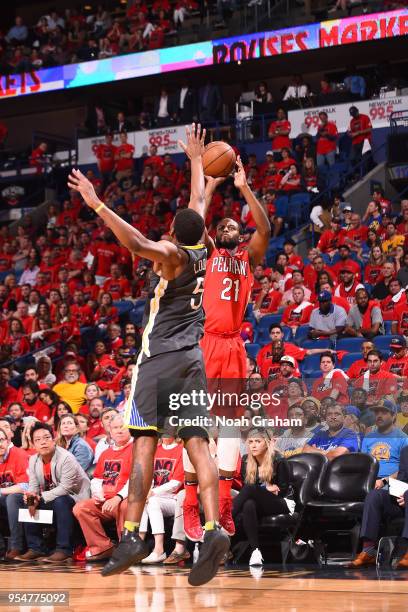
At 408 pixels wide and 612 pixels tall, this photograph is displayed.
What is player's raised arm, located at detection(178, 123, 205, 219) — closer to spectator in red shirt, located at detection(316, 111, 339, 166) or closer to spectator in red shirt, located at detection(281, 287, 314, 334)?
spectator in red shirt, located at detection(281, 287, 314, 334)

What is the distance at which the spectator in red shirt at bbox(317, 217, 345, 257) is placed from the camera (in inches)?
559

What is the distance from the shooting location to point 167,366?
5.57 meters

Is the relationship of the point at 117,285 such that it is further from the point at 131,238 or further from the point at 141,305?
the point at 131,238

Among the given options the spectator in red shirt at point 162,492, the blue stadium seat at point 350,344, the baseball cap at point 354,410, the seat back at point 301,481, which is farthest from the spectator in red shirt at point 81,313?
the seat back at point 301,481

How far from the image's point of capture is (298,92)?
771 inches

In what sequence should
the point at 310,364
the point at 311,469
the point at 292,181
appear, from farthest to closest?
the point at 292,181
the point at 310,364
the point at 311,469

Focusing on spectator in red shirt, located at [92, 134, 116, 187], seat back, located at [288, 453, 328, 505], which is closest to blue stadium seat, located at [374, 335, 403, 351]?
seat back, located at [288, 453, 328, 505]

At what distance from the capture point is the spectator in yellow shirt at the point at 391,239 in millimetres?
13242

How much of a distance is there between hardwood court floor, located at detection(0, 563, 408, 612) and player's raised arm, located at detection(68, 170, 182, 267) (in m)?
1.88

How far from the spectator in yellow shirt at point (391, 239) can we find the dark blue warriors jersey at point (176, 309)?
7.90 meters

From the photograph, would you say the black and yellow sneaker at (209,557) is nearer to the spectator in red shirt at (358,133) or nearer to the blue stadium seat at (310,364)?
the blue stadium seat at (310,364)

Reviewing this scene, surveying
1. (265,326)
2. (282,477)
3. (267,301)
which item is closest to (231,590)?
(282,477)

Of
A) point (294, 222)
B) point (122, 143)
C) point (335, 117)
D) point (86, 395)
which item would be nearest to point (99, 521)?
point (86, 395)

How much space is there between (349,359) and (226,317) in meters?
4.60
